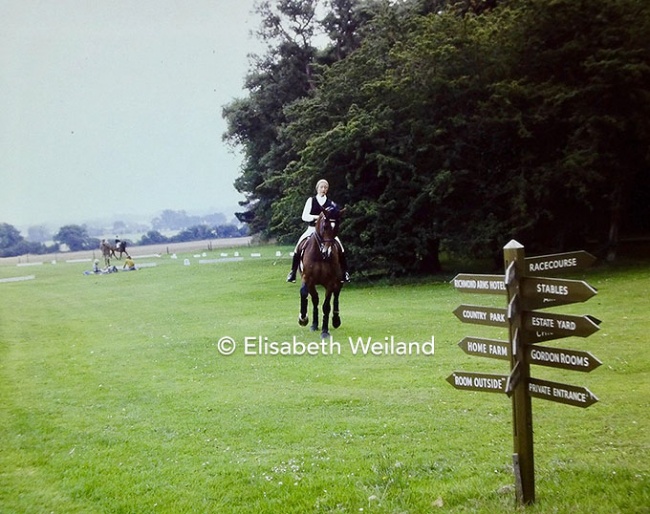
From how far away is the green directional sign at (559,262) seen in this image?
9.62 feet

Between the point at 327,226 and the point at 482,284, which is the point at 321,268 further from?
the point at 482,284

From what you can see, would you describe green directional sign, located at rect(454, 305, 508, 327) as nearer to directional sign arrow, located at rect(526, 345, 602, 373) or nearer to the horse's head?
directional sign arrow, located at rect(526, 345, 602, 373)

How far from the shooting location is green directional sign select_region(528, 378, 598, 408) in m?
2.89

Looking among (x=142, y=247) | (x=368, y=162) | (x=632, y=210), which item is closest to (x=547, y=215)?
(x=632, y=210)

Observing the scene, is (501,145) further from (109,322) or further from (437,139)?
(109,322)

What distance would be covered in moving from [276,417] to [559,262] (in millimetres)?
2629

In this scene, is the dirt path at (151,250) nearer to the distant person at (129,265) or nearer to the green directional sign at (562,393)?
the distant person at (129,265)

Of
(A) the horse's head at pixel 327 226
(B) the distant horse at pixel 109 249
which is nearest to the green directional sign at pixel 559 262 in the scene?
(A) the horse's head at pixel 327 226

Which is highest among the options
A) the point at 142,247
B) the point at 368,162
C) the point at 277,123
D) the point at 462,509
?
the point at 277,123

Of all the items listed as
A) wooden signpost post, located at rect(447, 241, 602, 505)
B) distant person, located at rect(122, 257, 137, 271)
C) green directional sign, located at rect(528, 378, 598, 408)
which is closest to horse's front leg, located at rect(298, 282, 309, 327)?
distant person, located at rect(122, 257, 137, 271)

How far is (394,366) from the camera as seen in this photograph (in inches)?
248

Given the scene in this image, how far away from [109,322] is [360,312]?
Answer: 3.56 meters

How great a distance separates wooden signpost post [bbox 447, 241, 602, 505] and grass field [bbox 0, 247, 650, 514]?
41 cm

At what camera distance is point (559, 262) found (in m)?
3.02
